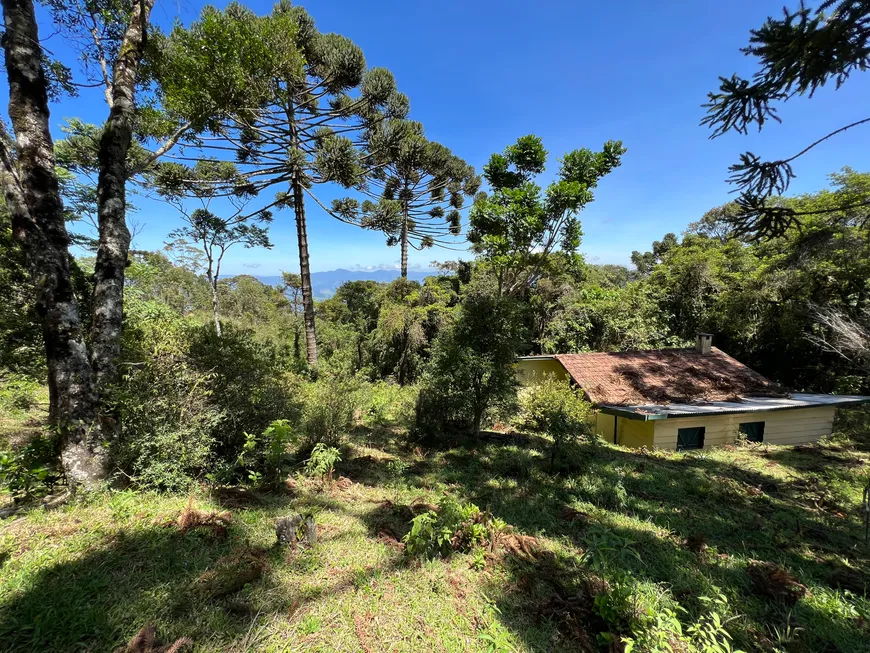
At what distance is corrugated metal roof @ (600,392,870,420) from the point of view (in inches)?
348

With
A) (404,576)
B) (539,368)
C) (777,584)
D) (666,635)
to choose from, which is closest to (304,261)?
(404,576)

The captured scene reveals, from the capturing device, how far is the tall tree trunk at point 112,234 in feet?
13.9

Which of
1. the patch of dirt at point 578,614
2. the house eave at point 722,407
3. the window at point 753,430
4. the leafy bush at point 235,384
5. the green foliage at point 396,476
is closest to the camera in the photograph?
the patch of dirt at point 578,614

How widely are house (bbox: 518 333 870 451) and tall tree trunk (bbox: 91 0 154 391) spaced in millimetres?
8744

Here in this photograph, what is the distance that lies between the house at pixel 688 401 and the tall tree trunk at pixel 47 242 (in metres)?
8.85

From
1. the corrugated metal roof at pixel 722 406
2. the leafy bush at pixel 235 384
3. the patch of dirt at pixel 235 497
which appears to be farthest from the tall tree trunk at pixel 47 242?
the corrugated metal roof at pixel 722 406

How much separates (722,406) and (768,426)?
2125 mm

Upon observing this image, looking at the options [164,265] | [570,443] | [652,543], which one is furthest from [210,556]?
[164,265]

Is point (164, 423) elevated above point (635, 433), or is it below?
above

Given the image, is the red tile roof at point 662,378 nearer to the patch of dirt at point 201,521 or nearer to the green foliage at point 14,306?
the patch of dirt at point 201,521

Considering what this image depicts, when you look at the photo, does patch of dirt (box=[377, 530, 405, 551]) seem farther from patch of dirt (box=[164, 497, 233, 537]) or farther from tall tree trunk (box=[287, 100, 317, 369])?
tall tree trunk (box=[287, 100, 317, 369])

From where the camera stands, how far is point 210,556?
9.86 ft

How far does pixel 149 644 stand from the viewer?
2066 millimetres

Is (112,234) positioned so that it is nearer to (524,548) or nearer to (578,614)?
(524,548)
